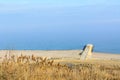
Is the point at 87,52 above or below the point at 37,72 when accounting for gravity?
above

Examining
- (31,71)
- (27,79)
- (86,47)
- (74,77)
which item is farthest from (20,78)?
(86,47)

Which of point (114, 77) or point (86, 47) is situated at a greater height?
point (86, 47)

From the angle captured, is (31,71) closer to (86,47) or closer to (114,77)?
(114,77)

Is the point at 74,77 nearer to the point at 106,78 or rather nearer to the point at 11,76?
the point at 106,78

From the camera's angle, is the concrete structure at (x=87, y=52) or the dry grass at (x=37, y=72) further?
the concrete structure at (x=87, y=52)

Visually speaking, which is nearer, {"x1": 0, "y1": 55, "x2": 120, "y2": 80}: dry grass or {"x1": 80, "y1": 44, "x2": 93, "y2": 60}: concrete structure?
{"x1": 0, "y1": 55, "x2": 120, "y2": 80}: dry grass

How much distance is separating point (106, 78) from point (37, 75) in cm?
182

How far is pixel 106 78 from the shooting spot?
35.6 ft

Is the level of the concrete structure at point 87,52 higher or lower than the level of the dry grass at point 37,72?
higher

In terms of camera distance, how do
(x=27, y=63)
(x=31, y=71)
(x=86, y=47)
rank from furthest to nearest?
(x=86, y=47) < (x=27, y=63) < (x=31, y=71)

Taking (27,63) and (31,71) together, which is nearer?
(31,71)

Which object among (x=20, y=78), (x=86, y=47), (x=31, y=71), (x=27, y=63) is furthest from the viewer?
(x=86, y=47)

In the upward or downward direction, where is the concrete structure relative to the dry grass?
upward

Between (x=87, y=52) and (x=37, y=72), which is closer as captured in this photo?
(x=37, y=72)
